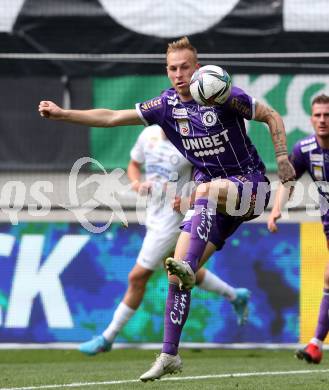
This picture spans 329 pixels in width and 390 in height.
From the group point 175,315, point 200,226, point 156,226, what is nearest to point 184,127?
point 200,226

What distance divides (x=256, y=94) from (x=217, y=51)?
608mm

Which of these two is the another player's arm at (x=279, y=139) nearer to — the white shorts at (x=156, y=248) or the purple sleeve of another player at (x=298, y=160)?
the purple sleeve of another player at (x=298, y=160)

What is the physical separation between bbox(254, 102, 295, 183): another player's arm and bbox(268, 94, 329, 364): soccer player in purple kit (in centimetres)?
205

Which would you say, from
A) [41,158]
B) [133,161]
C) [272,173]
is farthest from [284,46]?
[41,158]

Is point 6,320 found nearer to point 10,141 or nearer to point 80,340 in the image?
point 80,340

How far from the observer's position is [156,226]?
9.59 metres

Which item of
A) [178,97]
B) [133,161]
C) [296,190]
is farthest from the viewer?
[296,190]

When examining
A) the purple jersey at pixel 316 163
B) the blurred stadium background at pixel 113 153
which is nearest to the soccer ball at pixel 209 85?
the purple jersey at pixel 316 163

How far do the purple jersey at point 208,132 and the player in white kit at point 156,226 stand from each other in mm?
2493

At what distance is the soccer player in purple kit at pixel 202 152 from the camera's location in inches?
247

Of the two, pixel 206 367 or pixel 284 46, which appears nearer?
pixel 206 367

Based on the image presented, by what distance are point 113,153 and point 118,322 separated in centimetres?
208

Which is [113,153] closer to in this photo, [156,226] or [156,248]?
[156,226]

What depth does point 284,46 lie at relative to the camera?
34.7 feet
